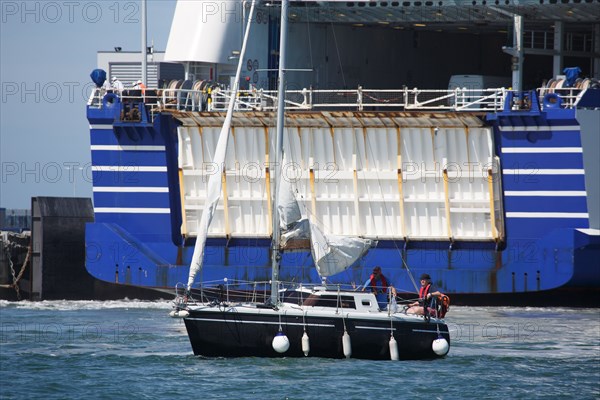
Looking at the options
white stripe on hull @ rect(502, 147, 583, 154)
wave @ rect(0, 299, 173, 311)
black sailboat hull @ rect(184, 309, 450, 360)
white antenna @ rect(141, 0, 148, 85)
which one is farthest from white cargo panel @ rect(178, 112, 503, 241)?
black sailboat hull @ rect(184, 309, 450, 360)

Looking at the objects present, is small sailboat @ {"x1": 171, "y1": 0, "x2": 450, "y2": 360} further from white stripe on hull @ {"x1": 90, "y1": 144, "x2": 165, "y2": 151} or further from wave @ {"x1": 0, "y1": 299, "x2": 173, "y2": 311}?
wave @ {"x1": 0, "y1": 299, "x2": 173, "y2": 311}

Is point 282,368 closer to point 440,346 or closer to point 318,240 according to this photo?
point 440,346

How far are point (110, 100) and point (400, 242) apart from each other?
9.95 metres

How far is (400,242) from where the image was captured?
4625cm

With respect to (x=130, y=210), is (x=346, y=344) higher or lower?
lower

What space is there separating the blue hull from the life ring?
0.21 m

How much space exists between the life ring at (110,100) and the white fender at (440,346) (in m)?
16.2

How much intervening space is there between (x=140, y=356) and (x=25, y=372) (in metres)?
3.02

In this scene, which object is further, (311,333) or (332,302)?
(332,302)

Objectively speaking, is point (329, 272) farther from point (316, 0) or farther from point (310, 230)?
point (316, 0)

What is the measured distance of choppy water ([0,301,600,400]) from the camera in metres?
32.1

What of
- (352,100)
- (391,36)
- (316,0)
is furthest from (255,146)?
(391,36)

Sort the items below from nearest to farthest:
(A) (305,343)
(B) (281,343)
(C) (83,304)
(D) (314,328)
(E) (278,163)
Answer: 1. (B) (281,343)
2. (A) (305,343)
3. (D) (314,328)
4. (E) (278,163)
5. (C) (83,304)

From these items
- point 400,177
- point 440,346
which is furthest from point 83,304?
point 440,346
